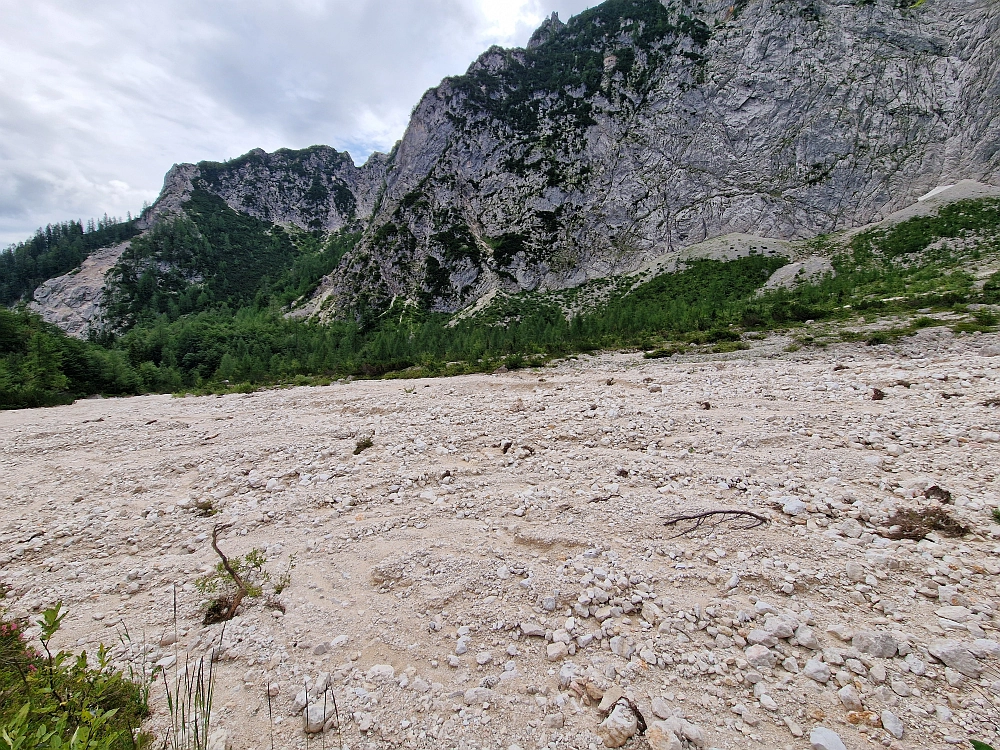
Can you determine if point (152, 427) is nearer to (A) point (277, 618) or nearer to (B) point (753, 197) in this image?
(A) point (277, 618)

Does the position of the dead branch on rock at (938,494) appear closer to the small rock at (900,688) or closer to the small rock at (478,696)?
the small rock at (900,688)

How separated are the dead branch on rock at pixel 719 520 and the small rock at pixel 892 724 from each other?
274 centimetres

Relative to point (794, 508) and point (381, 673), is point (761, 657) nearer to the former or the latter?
point (794, 508)

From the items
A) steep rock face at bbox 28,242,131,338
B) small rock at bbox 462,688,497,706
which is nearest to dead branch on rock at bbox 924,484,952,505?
small rock at bbox 462,688,497,706

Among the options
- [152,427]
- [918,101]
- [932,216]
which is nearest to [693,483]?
[152,427]

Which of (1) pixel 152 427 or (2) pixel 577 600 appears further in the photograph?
(1) pixel 152 427

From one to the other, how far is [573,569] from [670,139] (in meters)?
110

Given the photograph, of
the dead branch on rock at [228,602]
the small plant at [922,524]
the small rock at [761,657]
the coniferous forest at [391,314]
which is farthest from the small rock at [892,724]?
the coniferous forest at [391,314]

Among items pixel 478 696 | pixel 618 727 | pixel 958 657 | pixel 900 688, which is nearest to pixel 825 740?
pixel 900 688

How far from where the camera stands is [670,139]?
90.3 metres

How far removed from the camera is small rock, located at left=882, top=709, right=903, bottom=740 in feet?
9.47

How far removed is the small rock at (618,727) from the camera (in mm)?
3062

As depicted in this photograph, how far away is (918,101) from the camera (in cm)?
6956

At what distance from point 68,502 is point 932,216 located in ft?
298
